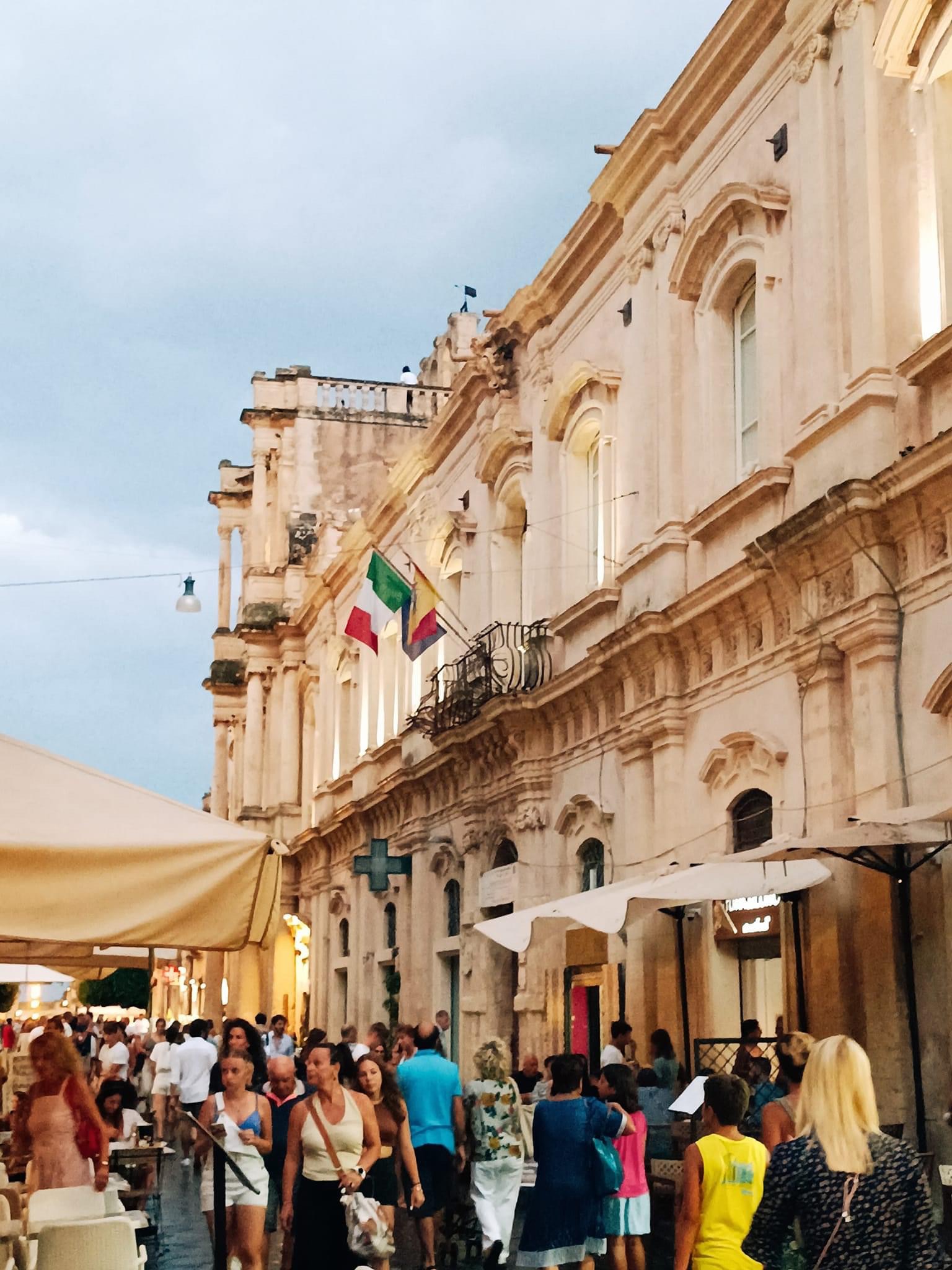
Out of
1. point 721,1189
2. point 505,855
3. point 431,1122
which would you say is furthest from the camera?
point 505,855

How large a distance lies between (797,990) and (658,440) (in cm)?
675

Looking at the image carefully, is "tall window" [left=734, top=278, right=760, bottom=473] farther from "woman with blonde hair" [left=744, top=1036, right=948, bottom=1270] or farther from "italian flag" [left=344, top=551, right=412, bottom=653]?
"woman with blonde hair" [left=744, top=1036, right=948, bottom=1270]

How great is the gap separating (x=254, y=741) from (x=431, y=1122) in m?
34.0

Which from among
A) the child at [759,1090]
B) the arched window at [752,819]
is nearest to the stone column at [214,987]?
the arched window at [752,819]

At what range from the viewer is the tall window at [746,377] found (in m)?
17.8

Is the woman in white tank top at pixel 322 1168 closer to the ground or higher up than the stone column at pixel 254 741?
closer to the ground

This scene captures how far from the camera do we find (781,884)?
533 inches

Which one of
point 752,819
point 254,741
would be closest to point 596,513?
point 752,819

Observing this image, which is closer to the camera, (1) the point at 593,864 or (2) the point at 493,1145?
(2) the point at 493,1145

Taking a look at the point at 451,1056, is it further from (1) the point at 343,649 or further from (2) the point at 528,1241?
(2) the point at 528,1241

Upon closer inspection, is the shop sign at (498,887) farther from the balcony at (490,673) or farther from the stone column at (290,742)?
the stone column at (290,742)

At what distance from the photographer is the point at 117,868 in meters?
6.81

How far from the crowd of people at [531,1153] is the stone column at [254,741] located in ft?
97.3

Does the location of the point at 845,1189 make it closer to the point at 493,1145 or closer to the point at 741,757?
the point at 493,1145
